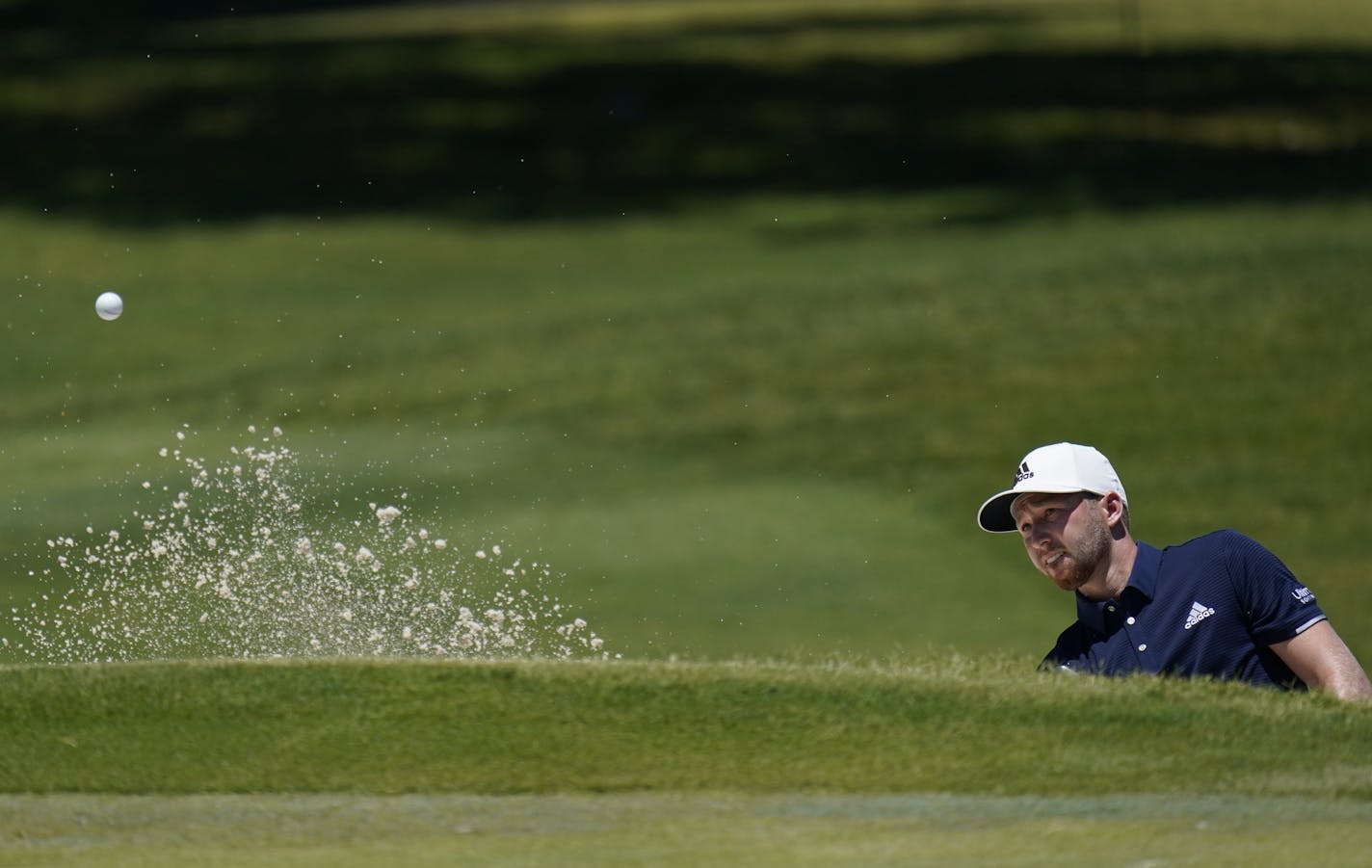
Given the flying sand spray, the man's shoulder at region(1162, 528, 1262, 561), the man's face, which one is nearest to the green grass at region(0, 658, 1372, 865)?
the man's face

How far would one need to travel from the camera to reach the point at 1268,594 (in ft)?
17.0

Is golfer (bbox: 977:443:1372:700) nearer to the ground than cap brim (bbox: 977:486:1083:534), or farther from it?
nearer to the ground

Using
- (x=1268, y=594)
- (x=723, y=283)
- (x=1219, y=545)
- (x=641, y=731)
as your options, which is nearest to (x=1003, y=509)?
(x=1219, y=545)

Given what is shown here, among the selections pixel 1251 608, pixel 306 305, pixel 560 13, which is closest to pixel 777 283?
pixel 306 305

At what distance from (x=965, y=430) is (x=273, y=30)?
2507 centimetres

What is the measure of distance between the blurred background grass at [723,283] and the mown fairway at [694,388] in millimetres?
69

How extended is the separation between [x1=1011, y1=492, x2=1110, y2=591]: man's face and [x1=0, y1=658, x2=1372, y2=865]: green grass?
1.54ft

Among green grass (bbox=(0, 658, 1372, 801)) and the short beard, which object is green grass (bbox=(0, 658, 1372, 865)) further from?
the short beard

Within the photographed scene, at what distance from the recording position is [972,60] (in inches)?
1264

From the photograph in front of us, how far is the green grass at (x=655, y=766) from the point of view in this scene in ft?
12.3

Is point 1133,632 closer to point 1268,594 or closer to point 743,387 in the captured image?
point 1268,594

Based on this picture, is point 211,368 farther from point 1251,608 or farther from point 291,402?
point 1251,608

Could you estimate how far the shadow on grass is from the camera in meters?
24.6

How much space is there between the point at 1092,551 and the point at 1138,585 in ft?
0.46
